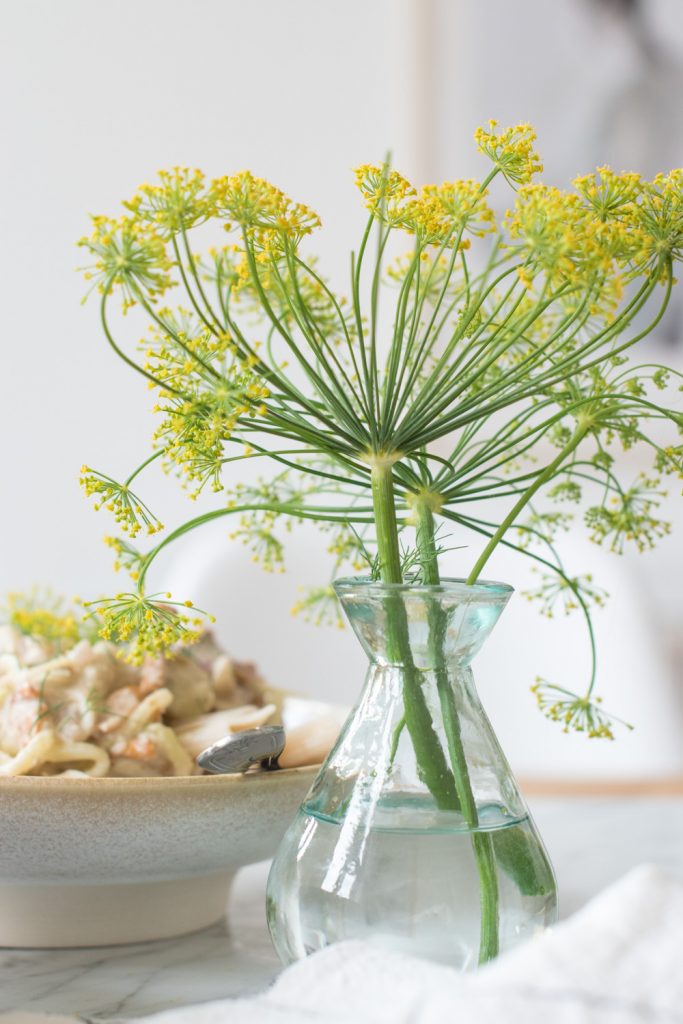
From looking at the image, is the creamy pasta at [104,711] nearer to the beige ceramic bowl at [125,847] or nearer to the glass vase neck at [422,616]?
the beige ceramic bowl at [125,847]

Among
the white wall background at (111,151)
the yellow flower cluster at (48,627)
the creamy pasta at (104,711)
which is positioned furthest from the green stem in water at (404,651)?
the white wall background at (111,151)

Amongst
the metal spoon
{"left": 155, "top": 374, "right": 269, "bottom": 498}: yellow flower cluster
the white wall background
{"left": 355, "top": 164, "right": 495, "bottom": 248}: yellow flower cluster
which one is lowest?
the metal spoon

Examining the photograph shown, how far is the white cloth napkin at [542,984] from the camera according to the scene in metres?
0.36

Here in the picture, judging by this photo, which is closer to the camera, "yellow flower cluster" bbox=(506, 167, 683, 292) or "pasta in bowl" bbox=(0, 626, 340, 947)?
"yellow flower cluster" bbox=(506, 167, 683, 292)

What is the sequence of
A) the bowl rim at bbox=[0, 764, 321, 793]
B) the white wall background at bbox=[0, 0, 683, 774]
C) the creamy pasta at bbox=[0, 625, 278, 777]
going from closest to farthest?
the bowl rim at bbox=[0, 764, 321, 793] < the creamy pasta at bbox=[0, 625, 278, 777] < the white wall background at bbox=[0, 0, 683, 774]

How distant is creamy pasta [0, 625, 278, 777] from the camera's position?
0.68m

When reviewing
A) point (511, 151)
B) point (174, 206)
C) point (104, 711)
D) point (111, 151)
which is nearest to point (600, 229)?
point (511, 151)

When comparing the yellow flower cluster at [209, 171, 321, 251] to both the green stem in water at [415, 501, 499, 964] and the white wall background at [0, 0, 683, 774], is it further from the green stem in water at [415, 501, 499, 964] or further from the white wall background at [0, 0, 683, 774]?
the white wall background at [0, 0, 683, 774]

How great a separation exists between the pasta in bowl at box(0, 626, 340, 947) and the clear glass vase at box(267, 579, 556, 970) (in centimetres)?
9

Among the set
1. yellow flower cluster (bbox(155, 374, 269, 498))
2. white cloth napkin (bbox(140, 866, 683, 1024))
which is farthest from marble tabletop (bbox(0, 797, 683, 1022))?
yellow flower cluster (bbox(155, 374, 269, 498))

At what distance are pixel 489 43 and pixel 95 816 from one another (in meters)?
1.96

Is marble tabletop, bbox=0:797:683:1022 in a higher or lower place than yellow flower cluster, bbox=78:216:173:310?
lower

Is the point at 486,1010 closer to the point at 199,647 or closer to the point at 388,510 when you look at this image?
the point at 388,510

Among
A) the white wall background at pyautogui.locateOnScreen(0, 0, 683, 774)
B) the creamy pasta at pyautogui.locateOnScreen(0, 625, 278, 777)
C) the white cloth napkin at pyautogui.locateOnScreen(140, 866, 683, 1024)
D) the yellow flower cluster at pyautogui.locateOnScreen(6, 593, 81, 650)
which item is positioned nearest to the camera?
the white cloth napkin at pyautogui.locateOnScreen(140, 866, 683, 1024)
